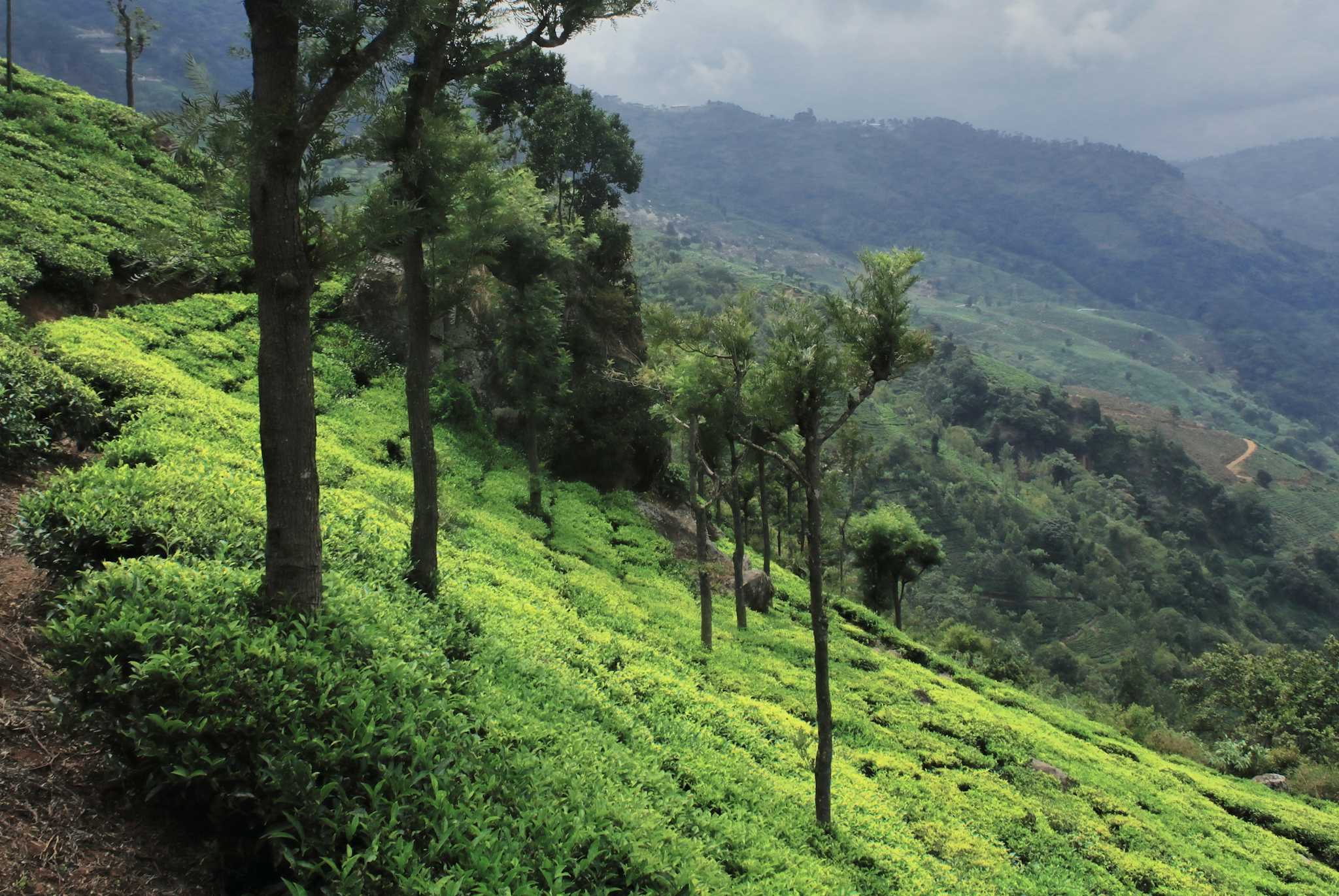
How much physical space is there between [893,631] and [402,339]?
22922mm

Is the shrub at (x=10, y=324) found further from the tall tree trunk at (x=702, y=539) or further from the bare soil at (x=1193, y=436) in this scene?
the bare soil at (x=1193, y=436)

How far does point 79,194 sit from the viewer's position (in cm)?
2270

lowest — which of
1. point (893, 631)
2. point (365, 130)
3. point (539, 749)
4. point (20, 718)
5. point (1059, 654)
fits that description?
point (1059, 654)

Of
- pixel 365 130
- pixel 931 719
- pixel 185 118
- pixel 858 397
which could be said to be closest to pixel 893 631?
pixel 931 719

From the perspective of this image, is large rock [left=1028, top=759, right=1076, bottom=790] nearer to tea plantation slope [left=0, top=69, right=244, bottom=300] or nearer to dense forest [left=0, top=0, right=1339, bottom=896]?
dense forest [left=0, top=0, right=1339, bottom=896]

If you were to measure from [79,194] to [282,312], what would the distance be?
24.0m

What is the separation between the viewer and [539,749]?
22.9 feet

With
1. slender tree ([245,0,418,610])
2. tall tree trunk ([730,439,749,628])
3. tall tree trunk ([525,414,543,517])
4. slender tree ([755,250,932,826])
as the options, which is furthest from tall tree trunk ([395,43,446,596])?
tall tree trunk ([525,414,543,517])

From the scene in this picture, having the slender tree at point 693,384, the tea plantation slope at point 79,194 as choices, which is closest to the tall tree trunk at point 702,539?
the slender tree at point 693,384

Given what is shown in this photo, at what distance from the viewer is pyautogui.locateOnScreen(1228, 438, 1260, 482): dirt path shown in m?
132

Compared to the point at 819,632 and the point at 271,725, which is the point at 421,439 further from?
the point at 819,632

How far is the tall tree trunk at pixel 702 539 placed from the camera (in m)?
17.6

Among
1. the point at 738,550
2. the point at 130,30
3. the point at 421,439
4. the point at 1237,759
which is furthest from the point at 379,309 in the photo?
the point at 1237,759

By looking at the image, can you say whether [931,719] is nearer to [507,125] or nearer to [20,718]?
[20,718]
